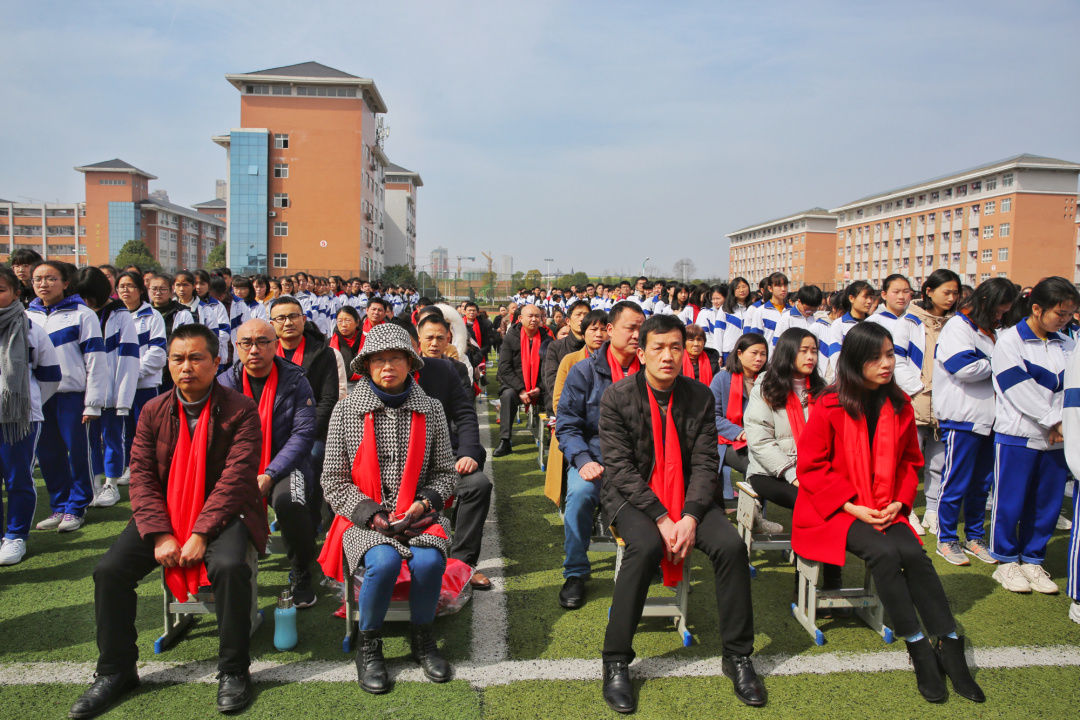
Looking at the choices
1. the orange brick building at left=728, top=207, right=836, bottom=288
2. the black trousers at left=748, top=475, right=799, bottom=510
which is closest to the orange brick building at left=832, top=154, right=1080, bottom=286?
the orange brick building at left=728, top=207, right=836, bottom=288

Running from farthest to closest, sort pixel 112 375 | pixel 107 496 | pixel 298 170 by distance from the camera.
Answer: pixel 298 170 < pixel 107 496 < pixel 112 375

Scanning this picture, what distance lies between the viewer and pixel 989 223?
5875 centimetres

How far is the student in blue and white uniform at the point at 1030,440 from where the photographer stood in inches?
166

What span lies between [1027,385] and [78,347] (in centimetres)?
681

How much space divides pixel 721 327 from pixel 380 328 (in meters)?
6.54

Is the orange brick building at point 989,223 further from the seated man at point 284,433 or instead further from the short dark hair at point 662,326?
the seated man at point 284,433

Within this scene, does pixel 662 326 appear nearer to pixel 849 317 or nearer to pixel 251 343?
pixel 251 343

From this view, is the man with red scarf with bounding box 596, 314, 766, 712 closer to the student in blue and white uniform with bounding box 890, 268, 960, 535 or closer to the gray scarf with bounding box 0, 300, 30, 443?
the student in blue and white uniform with bounding box 890, 268, 960, 535

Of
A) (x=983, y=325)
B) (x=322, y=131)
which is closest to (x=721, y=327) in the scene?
(x=983, y=325)

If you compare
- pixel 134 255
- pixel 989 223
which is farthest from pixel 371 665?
pixel 134 255

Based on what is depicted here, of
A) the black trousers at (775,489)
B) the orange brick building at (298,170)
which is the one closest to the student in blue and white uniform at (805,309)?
the black trousers at (775,489)

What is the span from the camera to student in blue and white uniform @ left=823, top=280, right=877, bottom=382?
613cm

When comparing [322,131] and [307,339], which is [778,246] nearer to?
[322,131]

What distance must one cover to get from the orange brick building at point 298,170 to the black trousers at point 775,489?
4936cm
